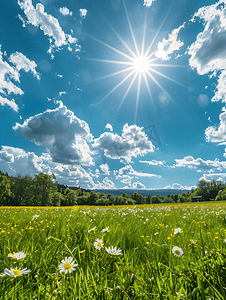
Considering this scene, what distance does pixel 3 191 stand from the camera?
202 feet

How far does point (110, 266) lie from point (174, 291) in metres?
0.84

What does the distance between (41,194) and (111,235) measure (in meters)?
68.7

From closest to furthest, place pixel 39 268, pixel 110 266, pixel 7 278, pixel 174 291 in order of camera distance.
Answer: pixel 174 291 → pixel 7 278 → pixel 39 268 → pixel 110 266

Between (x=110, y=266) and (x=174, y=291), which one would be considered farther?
(x=110, y=266)

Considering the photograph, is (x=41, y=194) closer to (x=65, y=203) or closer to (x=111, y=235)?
(x=65, y=203)

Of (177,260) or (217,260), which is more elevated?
(217,260)

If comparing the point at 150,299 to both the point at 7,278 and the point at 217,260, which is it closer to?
the point at 217,260

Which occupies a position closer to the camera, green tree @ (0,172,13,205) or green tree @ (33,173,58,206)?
green tree @ (0,172,13,205)

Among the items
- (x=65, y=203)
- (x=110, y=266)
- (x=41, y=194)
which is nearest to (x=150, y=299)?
(x=110, y=266)

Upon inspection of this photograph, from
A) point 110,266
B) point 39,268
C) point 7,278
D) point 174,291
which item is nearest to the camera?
point 174,291

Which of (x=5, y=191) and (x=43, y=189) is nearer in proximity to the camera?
(x=5, y=191)

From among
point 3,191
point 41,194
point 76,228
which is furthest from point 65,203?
point 76,228

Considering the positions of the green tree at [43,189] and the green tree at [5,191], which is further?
the green tree at [43,189]

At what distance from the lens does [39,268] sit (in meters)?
1.76
